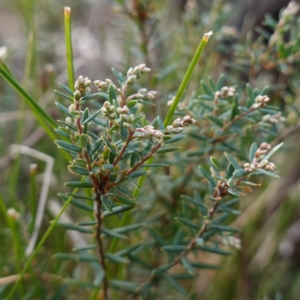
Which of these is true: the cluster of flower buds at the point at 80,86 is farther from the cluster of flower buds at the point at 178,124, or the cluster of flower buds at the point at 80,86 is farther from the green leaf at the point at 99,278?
the green leaf at the point at 99,278

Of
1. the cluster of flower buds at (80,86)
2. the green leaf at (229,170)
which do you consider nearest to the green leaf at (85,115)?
the cluster of flower buds at (80,86)

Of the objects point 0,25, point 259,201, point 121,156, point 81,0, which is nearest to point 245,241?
point 259,201

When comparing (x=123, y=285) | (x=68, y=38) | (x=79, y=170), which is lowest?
(x=123, y=285)

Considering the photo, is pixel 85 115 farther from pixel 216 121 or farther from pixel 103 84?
pixel 216 121

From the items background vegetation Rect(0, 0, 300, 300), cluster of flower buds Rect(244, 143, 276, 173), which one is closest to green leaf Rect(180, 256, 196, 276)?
background vegetation Rect(0, 0, 300, 300)

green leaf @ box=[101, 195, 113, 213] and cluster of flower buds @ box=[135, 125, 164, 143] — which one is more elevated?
cluster of flower buds @ box=[135, 125, 164, 143]

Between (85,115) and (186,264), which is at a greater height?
(85,115)

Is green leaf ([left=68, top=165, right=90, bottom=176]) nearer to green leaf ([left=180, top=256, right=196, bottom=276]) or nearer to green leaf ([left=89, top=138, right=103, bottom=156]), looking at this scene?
green leaf ([left=89, top=138, right=103, bottom=156])

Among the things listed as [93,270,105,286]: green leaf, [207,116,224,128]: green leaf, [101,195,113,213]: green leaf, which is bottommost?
[93,270,105,286]: green leaf

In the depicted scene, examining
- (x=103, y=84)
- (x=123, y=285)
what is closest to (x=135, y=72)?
(x=103, y=84)

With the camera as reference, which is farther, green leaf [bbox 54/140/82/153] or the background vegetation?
the background vegetation
